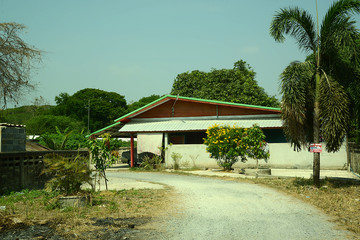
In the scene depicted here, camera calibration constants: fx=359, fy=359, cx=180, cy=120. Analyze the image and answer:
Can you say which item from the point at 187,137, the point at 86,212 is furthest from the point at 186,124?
the point at 86,212

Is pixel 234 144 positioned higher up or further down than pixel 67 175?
higher up

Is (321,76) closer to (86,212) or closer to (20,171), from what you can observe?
(86,212)

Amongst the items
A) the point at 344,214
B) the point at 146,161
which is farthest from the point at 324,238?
the point at 146,161

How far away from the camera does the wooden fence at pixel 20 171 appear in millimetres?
12227

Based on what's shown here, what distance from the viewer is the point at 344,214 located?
28.9ft

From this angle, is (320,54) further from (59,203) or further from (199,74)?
(199,74)

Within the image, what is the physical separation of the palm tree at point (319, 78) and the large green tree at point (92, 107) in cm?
6364

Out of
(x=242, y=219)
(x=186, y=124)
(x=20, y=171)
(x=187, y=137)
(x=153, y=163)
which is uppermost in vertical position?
(x=186, y=124)

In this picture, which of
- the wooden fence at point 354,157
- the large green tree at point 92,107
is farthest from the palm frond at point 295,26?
the large green tree at point 92,107

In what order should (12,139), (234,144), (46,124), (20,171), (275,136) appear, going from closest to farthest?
(20,171) < (12,139) < (234,144) < (275,136) < (46,124)

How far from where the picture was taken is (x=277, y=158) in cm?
2272

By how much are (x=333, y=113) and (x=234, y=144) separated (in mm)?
8761

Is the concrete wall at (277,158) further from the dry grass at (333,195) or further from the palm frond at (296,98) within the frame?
the palm frond at (296,98)

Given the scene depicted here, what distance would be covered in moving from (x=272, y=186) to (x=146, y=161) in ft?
40.3
